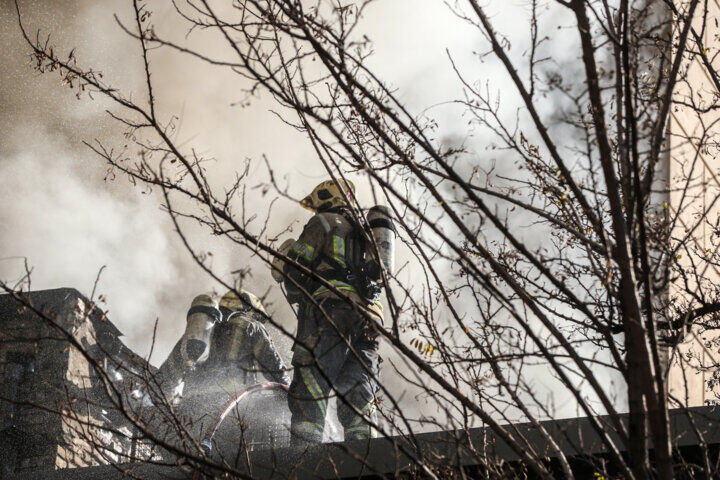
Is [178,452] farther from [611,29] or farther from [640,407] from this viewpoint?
[611,29]

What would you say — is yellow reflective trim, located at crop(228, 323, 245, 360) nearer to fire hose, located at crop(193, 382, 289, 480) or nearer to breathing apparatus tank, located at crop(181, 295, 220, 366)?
breathing apparatus tank, located at crop(181, 295, 220, 366)

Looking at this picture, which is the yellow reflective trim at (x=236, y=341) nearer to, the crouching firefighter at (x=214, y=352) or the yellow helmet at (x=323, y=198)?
the crouching firefighter at (x=214, y=352)

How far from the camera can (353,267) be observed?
6035mm

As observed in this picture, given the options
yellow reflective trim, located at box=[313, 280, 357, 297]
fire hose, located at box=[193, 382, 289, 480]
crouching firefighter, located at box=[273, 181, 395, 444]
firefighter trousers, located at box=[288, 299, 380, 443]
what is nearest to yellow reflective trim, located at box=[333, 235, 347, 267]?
crouching firefighter, located at box=[273, 181, 395, 444]

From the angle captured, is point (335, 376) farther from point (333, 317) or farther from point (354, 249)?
point (354, 249)

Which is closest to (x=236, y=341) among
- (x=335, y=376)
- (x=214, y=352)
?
(x=214, y=352)

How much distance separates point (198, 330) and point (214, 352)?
39 cm

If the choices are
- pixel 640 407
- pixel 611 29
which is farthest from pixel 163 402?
pixel 611 29

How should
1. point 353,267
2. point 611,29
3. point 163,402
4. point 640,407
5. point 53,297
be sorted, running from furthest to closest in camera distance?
point 53,297
point 353,267
point 163,402
point 611,29
point 640,407

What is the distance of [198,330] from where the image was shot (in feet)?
23.1

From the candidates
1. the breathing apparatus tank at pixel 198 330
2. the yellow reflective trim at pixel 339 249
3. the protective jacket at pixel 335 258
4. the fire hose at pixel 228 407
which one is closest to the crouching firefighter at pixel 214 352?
the breathing apparatus tank at pixel 198 330

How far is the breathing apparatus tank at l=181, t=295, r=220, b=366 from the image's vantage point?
23.1 feet

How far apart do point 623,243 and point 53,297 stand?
865 centimetres

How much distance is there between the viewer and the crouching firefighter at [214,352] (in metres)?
7.05
